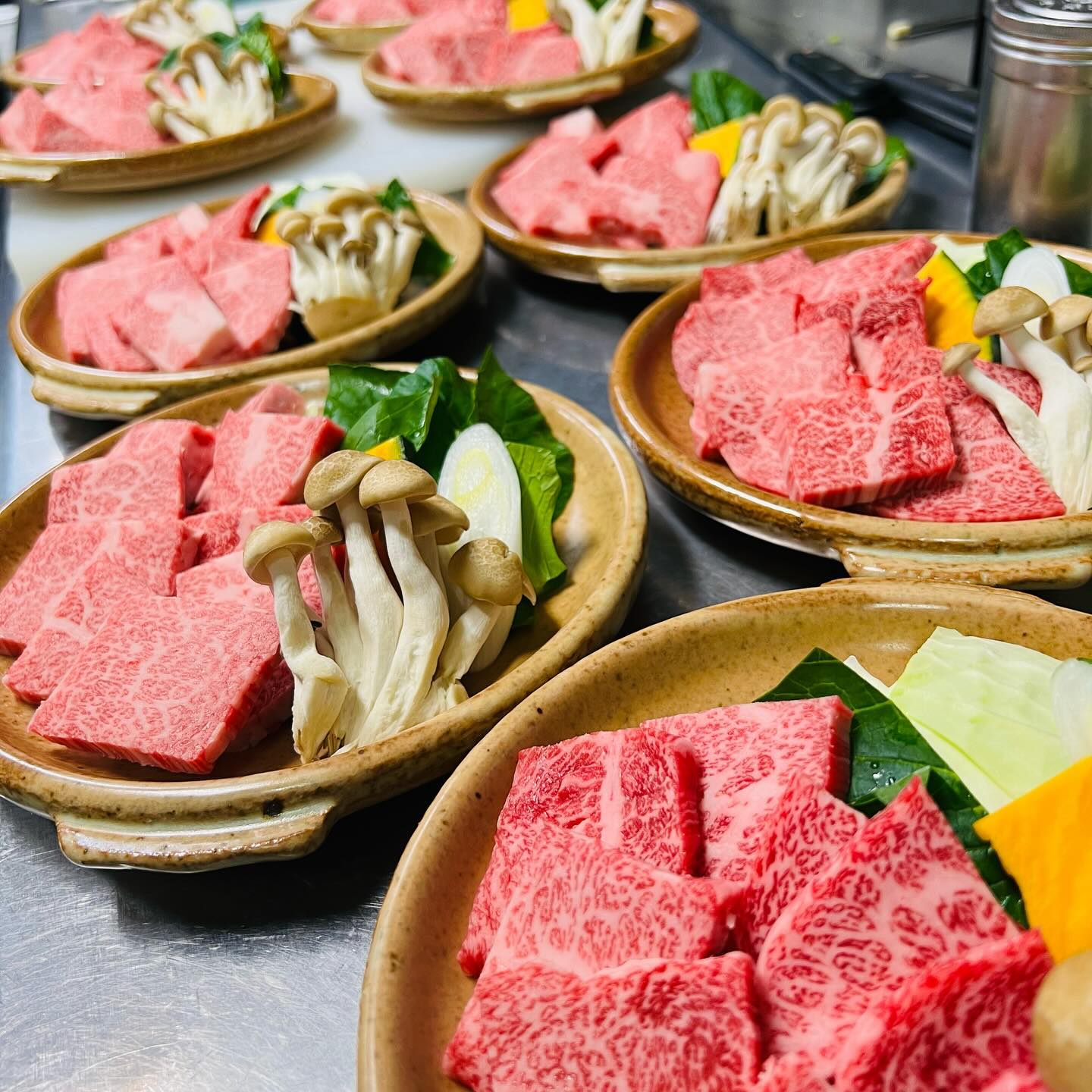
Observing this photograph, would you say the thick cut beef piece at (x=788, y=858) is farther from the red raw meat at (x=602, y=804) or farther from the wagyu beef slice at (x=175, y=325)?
the wagyu beef slice at (x=175, y=325)

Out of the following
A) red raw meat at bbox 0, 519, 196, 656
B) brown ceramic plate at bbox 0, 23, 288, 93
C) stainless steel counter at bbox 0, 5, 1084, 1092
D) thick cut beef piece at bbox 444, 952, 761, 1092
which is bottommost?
stainless steel counter at bbox 0, 5, 1084, 1092

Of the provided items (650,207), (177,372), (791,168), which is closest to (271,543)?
(177,372)

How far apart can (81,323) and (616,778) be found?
207cm

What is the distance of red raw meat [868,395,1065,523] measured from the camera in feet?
5.59

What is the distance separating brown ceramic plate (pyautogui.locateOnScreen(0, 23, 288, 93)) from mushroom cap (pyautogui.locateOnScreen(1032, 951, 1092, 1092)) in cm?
454

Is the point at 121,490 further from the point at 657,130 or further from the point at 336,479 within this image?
the point at 657,130

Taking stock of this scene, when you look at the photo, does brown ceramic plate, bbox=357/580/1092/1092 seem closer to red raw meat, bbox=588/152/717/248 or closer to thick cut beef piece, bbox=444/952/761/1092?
thick cut beef piece, bbox=444/952/761/1092

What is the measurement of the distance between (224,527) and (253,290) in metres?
0.93

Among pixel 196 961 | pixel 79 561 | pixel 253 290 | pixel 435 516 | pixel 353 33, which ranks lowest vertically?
pixel 196 961

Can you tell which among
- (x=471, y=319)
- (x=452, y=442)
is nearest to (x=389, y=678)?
(x=452, y=442)

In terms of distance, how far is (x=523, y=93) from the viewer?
11.7ft

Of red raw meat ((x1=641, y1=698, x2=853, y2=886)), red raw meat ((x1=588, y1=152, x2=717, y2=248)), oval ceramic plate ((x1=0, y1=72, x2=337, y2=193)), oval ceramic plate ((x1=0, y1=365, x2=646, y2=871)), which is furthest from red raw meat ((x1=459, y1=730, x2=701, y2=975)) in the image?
oval ceramic plate ((x1=0, y1=72, x2=337, y2=193))

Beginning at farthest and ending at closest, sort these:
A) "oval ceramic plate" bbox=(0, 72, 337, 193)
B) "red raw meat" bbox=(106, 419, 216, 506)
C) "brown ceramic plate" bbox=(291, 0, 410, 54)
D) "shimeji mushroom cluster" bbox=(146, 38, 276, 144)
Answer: "brown ceramic plate" bbox=(291, 0, 410, 54)
"shimeji mushroom cluster" bbox=(146, 38, 276, 144)
"oval ceramic plate" bbox=(0, 72, 337, 193)
"red raw meat" bbox=(106, 419, 216, 506)

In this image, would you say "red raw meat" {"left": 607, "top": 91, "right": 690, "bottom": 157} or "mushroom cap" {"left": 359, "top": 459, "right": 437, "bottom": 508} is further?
"red raw meat" {"left": 607, "top": 91, "right": 690, "bottom": 157}
